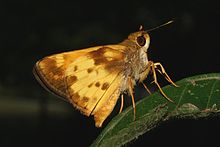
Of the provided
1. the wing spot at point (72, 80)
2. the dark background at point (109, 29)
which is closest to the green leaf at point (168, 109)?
the wing spot at point (72, 80)

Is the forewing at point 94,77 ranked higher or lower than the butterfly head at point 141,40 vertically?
lower

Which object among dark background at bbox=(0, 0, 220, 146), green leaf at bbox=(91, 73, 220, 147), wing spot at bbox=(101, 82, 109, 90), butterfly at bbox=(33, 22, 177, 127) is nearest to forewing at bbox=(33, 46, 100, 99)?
butterfly at bbox=(33, 22, 177, 127)

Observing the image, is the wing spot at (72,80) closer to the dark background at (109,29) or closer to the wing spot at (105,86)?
the wing spot at (105,86)

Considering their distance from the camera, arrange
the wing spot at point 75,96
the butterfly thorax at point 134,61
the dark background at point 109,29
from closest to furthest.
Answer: the wing spot at point 75,96 < the butterfly thorax at point 134,61 < the dark background at point 109,29

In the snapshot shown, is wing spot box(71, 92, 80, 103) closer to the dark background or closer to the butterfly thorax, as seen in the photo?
the butterfly thorax

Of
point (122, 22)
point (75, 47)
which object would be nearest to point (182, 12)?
point (122, 22)

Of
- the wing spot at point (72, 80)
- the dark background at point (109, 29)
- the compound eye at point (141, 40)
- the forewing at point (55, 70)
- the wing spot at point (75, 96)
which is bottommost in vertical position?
the dark background at point (109, 29)

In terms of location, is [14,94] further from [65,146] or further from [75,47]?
[75,47]
